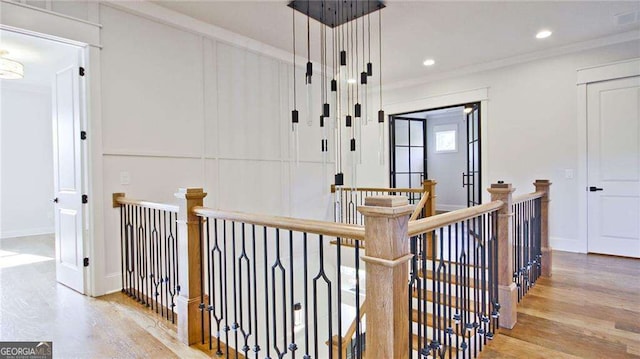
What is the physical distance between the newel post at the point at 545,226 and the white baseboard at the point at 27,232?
7997mm

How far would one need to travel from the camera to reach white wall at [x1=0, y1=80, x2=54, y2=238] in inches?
228

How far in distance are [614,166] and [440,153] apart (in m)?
4.67

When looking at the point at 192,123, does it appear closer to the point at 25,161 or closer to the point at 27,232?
the point at 25,161

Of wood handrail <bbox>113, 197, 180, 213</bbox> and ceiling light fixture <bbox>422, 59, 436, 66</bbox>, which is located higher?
ceiling light fixture <bbox>422, 59, 436, 66</bbox>

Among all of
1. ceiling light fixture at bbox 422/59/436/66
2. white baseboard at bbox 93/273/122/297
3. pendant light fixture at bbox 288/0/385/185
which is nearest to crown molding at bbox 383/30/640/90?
ceiling light fixture at bbox 422/59/436/66

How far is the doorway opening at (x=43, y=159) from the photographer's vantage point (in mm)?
3160

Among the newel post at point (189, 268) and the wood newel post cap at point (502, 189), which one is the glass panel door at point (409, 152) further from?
the newel post at point (189, 268)

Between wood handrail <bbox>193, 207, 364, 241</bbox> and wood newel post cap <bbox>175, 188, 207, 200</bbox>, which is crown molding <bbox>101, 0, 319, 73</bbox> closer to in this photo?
wood newel post cap <bbox>175, 188, 207, 200</bbox>

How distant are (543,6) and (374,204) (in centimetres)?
359

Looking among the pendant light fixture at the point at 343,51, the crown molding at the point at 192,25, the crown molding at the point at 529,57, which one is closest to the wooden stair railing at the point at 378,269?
the pendant light fixture at the point at 343,51

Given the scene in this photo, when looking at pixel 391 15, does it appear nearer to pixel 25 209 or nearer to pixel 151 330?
pixel 151 330

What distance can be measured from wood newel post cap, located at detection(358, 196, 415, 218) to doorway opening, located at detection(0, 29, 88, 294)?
301cm

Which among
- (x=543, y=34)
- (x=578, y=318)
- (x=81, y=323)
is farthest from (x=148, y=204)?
(x=543, y=34)

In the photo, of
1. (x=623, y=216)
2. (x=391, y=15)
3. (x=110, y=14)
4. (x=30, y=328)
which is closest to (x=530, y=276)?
(x=623, y=216)
